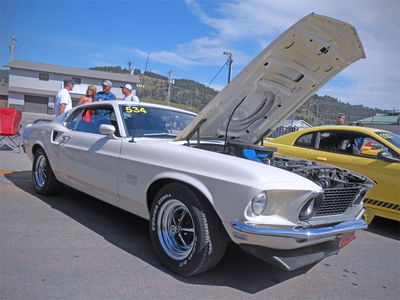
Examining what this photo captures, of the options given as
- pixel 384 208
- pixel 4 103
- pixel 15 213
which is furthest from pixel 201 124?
pixel 4 103

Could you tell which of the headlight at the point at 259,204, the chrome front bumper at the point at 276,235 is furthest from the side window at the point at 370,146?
the headlight at the point at 259,204

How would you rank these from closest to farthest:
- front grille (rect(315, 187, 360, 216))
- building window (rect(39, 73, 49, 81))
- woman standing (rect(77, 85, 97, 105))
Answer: front grille (rect(315, 187, 360, 216)) → woman standing (rect(77, 85, 97, 105)) → building window (rect(39, 73, 49, 81))

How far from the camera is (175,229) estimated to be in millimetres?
2873

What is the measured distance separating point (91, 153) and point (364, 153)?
13.8 feet

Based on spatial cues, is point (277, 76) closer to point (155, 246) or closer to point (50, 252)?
point (155, 246)

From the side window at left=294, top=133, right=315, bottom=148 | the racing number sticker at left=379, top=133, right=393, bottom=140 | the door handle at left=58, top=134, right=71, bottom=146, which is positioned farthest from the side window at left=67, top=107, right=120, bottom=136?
the racing number sticker at left=379, top=133, right=393, bottom=140

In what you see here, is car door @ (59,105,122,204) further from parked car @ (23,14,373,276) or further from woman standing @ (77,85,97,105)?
woman standing @ (77,85,97,105)

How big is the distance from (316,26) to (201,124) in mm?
1381

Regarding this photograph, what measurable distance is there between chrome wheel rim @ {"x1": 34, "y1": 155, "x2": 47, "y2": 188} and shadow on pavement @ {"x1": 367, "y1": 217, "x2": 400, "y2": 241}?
4837 millimetres

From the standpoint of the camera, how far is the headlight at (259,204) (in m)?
2.34

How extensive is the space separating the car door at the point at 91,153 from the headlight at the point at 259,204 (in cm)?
160

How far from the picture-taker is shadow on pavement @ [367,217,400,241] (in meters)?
4.55

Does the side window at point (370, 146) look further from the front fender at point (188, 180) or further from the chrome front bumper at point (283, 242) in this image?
Answer: the front fender at point (188, 180)

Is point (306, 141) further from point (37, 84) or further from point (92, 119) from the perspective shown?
point (37, 84)
